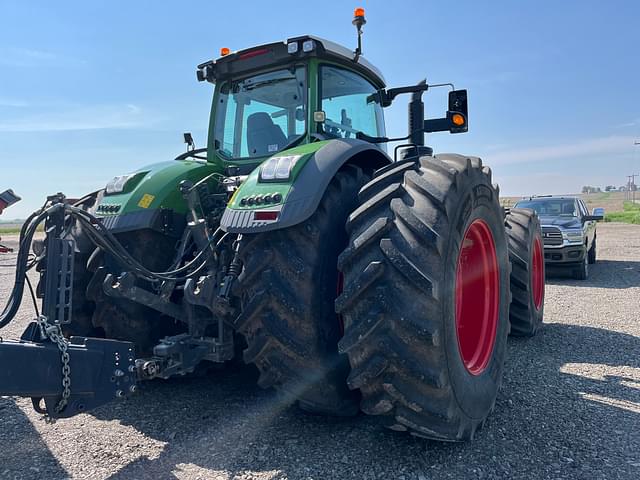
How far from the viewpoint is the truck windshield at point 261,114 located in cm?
359

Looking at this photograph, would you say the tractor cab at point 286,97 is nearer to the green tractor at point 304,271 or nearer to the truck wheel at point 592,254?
the green tractor at point 304,271

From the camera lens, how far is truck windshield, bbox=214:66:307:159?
3588mm

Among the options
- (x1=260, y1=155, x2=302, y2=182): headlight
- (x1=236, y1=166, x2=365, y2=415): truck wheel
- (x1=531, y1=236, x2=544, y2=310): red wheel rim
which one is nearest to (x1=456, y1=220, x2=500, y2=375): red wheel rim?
(x1=236, y1=166, x2=365, y2=415): truck wheel

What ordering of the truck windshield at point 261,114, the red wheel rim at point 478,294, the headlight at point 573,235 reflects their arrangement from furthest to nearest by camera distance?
the headlight at point 573,235
the truck windshield at point 261,114
the red wheel rim at point 478,294

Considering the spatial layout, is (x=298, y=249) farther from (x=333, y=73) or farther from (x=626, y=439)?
(x=626, y=439)

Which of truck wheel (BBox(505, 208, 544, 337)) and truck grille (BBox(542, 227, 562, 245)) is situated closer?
truck wheel (BBox(505, 208, 544, 337))

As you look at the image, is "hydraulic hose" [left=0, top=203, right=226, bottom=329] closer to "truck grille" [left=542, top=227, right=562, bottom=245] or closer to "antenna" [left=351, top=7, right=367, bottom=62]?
"antenna" [left=351, top=7, right=367, bottom=62]

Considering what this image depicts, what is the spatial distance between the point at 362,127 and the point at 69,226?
2433 millimetres

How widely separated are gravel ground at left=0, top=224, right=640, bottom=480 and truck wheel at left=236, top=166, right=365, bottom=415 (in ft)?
1.00

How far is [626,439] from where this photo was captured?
271 cm

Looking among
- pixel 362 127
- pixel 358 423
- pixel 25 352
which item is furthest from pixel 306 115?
pixel 25 352

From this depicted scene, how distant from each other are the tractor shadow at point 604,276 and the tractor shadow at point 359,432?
16.8 feet

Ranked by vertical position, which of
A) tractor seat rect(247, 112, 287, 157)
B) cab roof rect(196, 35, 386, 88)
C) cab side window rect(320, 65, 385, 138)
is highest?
cab roof rect(196, 35, 386, 88)

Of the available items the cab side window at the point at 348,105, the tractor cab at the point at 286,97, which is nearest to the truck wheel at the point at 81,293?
the tractor cab at the point at 286,97
